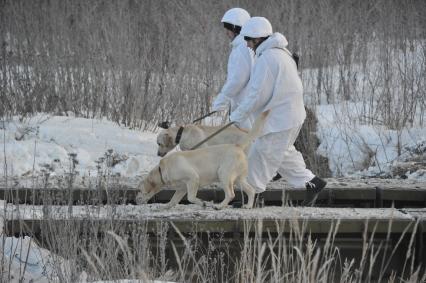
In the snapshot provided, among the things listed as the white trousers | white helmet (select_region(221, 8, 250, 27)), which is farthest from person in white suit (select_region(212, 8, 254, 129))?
the white trousers

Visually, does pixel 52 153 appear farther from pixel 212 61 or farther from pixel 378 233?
pixel 378 233

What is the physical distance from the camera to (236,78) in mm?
10070

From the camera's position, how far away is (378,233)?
25.5 ft

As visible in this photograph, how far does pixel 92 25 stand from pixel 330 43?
4.31 metres

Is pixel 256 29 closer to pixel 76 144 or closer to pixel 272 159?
pixel 272 159

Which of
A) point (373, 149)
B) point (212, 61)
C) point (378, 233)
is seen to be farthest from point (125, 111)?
point (378, 233)

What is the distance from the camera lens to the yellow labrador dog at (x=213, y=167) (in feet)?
27.7

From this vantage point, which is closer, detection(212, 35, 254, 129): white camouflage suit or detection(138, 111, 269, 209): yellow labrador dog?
detection(138, 111, 269, 209): yellow labrador dog

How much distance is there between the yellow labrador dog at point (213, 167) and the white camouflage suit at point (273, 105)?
25 cm

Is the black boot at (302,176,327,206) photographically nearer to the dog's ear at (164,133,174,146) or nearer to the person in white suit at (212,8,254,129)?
the person in white suit at (212,8,254,129)

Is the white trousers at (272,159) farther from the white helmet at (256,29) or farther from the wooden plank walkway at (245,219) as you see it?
the white helmet at (256,29)

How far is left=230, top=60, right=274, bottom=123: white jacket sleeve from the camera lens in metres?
8.63

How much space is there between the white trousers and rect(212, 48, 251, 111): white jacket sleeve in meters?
1.27

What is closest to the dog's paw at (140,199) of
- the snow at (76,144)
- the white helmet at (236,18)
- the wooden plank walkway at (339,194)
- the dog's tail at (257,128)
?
the wooden plank walkway at (339,194)
